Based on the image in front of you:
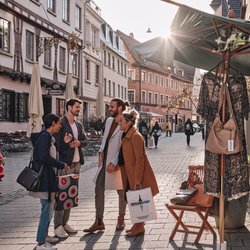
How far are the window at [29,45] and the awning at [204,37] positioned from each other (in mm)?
19529

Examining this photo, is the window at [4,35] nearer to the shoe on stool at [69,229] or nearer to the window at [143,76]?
the shoe on stool at [69,229]

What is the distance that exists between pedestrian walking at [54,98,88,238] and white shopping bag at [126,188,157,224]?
3.19ft

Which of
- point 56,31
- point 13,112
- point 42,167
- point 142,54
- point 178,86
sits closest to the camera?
point 42,167

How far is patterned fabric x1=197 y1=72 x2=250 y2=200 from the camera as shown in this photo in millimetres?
5641

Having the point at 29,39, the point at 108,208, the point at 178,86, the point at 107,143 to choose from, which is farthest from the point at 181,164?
the point at 178,86

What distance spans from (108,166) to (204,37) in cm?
214

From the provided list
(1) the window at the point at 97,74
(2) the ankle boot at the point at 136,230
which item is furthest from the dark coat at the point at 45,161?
(1) the window at the point at 97,74

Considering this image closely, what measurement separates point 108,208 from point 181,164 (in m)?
8.27

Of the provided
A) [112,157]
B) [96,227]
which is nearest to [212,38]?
[112,157]

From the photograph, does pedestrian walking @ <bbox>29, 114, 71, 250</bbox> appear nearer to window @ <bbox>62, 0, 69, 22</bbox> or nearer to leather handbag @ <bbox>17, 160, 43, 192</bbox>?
leather handbag @ <bbox>17, 160, 43, 192</bbox>

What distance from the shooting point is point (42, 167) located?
18.2ft

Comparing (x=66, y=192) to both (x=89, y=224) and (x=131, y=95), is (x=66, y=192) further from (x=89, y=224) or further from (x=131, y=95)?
(x=131, y=95)

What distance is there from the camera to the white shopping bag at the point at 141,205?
6.05 meters

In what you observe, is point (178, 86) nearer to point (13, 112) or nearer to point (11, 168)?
point (13, 112)
